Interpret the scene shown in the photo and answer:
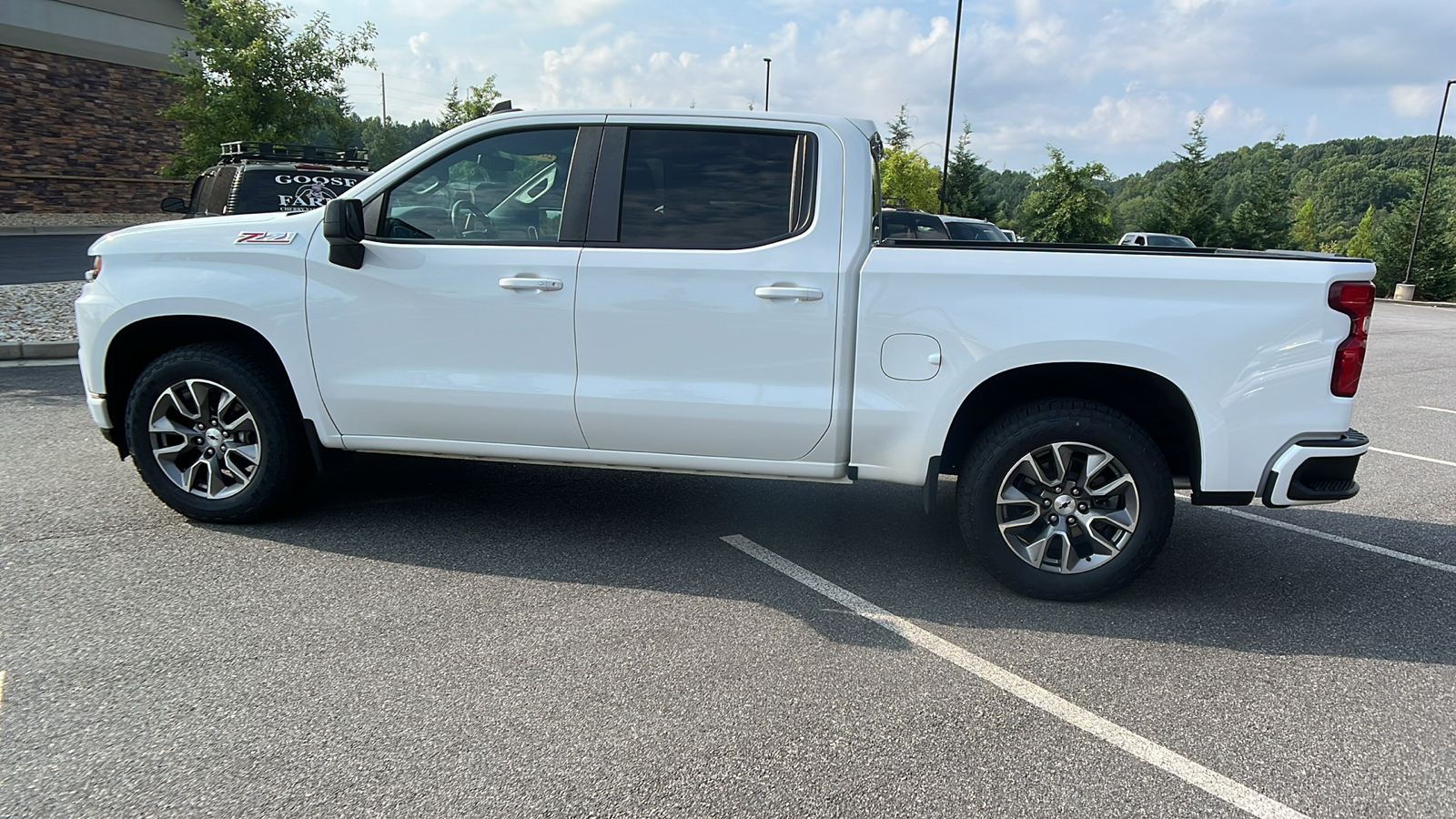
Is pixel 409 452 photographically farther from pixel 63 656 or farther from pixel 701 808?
pixel 701 808

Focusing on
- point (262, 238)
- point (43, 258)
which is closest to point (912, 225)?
point (262, 238)

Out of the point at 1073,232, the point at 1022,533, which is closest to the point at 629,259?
the point at 1022,533

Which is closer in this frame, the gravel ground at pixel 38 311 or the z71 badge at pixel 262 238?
the z71 badge at pixel 262 238

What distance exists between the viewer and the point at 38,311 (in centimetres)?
1065

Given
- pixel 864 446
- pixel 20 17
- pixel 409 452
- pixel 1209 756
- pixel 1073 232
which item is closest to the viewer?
pixel 1209 756

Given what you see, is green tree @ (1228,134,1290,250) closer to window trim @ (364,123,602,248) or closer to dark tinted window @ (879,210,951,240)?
dark tinted window @ (879,210,951,240)

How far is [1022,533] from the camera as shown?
13.1 feet

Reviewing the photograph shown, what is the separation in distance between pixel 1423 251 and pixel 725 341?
4239 centimetres

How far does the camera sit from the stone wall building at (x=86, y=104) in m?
25.3

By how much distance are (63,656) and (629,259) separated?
99.9 inches

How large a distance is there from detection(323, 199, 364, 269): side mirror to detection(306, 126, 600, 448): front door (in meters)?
0.06

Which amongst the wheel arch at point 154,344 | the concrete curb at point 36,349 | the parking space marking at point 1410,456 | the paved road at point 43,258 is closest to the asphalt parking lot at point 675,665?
the wheel arch at point 154,344

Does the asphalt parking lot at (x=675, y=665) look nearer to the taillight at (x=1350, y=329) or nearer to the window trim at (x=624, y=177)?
the taillight at (x=1350, y=329)

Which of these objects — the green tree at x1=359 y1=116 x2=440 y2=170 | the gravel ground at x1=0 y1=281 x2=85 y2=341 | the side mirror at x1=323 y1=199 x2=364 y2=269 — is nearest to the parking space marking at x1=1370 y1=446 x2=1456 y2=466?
the side mirror at x1=323 y1=199 x2=364 y2=269
